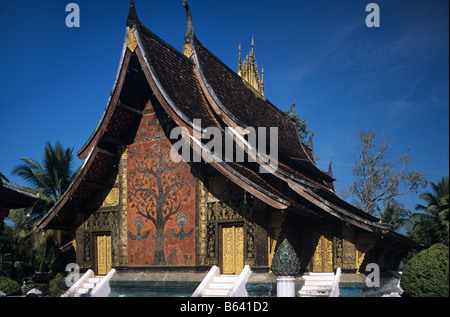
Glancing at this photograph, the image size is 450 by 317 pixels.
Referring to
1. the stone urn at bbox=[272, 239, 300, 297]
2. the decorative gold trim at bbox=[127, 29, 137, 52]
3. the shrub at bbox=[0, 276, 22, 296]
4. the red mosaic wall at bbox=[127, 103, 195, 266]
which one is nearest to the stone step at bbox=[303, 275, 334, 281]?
the red mosaic wall at bbox=[127, 103, 195, 266]

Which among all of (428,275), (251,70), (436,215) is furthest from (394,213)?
(428,275)

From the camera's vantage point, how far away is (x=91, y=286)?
13.6m

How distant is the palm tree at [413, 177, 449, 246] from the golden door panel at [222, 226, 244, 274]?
57.9 feet

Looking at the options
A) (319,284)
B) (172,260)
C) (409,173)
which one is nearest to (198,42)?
(172,260)

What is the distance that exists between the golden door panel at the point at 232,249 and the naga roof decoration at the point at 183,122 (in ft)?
4.55

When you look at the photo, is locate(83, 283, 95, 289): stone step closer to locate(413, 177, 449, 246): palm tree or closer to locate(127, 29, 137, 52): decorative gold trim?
locate(127, 29, 137, 52): decorative gold trim

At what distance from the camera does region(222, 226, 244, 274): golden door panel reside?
1194 cm

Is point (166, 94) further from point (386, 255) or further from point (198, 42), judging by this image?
point (386, 255)

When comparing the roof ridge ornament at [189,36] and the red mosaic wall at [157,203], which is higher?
the roof ridge ornament at [189,36]

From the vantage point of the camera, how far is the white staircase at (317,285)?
11523mm

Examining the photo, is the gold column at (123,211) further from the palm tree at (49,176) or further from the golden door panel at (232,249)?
the palm tree at (49,176)

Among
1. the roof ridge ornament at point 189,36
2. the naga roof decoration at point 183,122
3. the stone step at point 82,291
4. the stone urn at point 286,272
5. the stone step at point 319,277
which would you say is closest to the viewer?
the stone urn at point 286,272

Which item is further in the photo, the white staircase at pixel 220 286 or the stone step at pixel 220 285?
the stone step at pixel 220 285

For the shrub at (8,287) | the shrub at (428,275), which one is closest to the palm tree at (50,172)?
the shrub at (8,287)
